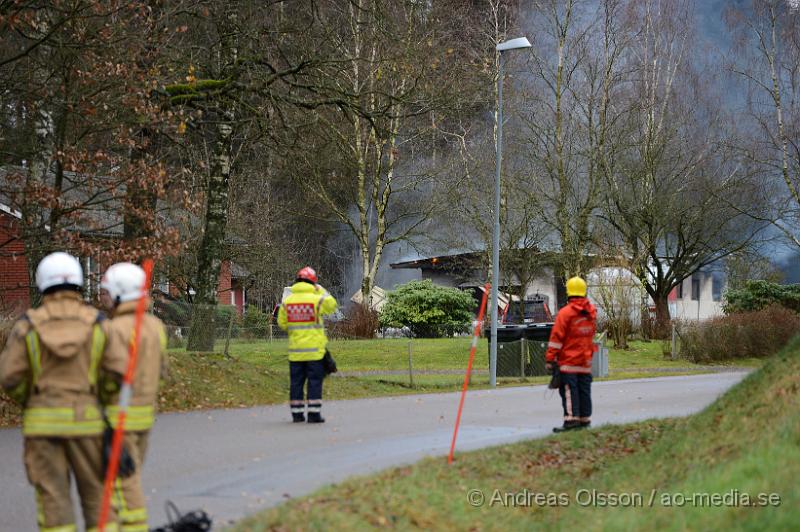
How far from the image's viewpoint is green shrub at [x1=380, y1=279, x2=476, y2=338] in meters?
38.5

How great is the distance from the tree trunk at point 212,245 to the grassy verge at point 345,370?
63cm

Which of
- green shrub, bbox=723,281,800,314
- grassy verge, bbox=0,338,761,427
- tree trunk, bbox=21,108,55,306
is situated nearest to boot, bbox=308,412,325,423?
grassy verge, bbox=0,338,761,427

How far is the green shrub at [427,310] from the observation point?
38469 millimetres

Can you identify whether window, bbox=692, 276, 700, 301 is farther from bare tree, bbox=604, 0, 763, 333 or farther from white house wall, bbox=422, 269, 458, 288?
bare tree, bbox=604, 0, 763, 333

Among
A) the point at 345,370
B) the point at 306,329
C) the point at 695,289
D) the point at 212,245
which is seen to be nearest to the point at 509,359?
the point at 345,370

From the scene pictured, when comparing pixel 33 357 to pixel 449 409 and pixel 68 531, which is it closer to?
pixel 68 531

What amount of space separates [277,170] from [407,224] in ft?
21.3

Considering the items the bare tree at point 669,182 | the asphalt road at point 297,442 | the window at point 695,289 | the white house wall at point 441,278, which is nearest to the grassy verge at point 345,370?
the asphalt road at point 297,442

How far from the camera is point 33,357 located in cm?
599

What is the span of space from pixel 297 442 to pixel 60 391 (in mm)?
6138

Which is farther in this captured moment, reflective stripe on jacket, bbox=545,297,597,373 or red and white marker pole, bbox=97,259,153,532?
reflective stripe on jacket, bbox=545,297,597,373

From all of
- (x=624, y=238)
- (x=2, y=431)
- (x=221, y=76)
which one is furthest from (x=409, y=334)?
(x=2, y=431)

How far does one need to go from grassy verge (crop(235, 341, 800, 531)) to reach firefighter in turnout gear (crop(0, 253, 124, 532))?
4.22ft

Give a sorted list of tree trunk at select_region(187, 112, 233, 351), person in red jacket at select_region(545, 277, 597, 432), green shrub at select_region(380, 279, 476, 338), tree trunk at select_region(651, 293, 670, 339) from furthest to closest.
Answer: tree trunk at select_region(651, 293, 670, 339), green shrub at select_region(380, 279, 476, 338), tree trunk at select_region(187, 112, 233, 351), person in red jacket at select_region(545, 277, 597, 432)
